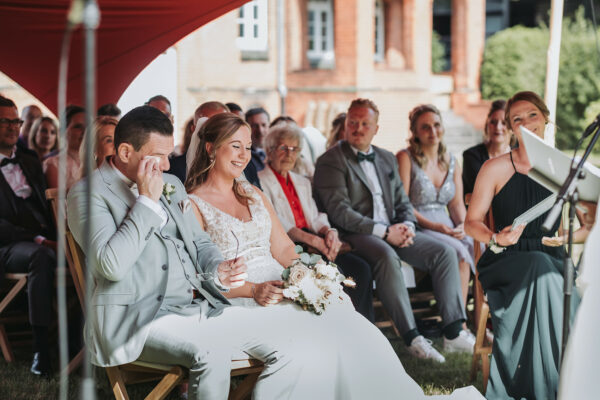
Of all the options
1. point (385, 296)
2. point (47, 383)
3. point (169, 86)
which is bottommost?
point (47, 383)

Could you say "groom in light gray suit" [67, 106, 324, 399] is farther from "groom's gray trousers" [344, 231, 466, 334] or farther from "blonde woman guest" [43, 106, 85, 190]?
"blonde woman guest" [43, 106, 85, 190]

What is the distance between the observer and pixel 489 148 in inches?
265

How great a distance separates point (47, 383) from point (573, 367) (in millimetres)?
3345

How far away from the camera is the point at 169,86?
26.6 ft

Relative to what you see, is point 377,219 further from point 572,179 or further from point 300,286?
point 572,179

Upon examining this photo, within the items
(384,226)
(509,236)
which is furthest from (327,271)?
(384,226)

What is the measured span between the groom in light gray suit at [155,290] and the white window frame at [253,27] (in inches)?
797

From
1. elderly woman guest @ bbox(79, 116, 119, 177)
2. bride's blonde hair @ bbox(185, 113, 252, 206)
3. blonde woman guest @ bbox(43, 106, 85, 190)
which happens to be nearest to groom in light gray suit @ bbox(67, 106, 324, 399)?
bride's blonde hair @ bbox(185, 113, 252, 206)

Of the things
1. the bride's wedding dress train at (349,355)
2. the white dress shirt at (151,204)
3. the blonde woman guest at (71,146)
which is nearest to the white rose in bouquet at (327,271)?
the bride's wedding dress train at (349,355)

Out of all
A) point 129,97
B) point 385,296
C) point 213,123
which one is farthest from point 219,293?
point 129,97

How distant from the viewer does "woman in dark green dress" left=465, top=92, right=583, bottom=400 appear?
13.4 feet

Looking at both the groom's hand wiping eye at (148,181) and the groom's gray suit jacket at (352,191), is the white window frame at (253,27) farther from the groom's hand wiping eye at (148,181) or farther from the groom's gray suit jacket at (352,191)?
the groom's hand wiping eye at (148,181)

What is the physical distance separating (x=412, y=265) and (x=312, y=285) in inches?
90.8

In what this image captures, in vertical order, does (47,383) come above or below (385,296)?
below
